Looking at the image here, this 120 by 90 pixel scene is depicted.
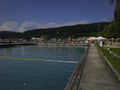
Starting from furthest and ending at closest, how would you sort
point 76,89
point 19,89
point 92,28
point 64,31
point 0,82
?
point 64,31
point 92,28
point 0,82
point 19,89
point 76,89

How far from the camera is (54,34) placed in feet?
441

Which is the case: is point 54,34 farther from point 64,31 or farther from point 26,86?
point 26,86

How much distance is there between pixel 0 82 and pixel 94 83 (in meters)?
5.71

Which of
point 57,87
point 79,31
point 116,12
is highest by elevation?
point 79,31

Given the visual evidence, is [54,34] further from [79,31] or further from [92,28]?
[92,28]

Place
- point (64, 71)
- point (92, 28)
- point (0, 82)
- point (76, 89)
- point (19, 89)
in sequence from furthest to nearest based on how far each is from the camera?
point (92, 28), point (64, 71), point (0, 82), point (19, 89), point (76, 89)

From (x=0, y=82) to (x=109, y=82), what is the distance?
617 cm

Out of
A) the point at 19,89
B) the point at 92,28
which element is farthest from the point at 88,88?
the point at 92,28

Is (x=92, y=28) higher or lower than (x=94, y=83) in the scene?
higher

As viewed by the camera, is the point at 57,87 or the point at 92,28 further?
the point at 92,28

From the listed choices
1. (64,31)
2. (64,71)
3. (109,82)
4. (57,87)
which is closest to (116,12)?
(109,82)

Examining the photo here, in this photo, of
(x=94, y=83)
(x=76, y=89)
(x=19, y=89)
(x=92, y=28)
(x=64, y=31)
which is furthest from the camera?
(x=64, y=31)

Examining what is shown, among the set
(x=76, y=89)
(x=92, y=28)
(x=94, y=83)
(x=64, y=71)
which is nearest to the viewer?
(x=76, y=89)

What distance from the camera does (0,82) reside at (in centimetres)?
802
